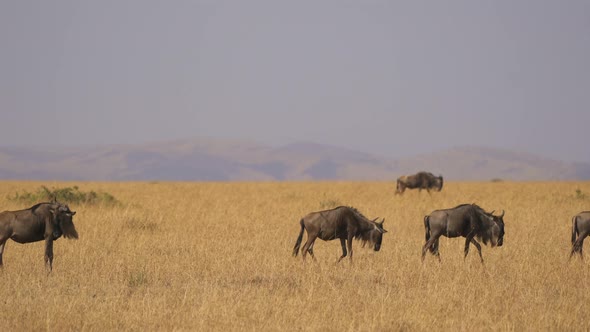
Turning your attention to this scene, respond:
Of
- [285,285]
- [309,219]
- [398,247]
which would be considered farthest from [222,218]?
[285,285]

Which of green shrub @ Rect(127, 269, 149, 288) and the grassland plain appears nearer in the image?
the grassland plain

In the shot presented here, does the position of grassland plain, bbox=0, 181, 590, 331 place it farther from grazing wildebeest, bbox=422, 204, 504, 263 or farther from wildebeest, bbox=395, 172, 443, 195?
wildebeest, bbox=395, 172, 443, 195

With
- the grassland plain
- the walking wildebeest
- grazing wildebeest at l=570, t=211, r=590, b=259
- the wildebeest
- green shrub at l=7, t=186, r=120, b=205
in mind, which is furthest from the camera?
the wildebeest

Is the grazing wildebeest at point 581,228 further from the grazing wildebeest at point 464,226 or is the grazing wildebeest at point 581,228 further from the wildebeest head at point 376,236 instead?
the wildebeest head at point 376,236

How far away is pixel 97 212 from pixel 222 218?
4025 millimetres

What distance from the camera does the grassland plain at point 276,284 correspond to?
7977mm

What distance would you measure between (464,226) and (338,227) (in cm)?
228

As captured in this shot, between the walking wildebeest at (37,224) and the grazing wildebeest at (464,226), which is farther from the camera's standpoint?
the grazing wildebeest at (464,226)

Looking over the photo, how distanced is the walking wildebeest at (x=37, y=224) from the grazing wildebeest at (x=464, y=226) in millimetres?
6027

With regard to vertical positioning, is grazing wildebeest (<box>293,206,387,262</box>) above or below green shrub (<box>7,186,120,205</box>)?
above

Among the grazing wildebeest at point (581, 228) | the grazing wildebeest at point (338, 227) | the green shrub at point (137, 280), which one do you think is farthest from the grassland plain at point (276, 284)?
the grazing wildebeest at point (338, 227)

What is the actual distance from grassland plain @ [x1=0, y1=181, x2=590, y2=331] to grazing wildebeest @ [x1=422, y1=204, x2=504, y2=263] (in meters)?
0.44

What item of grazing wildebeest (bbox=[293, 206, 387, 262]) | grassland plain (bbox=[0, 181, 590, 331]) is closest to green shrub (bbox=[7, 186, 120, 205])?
grassland plain (bbox=[0, 181, 590, 331])

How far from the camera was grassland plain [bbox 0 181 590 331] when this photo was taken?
7.98 meters
